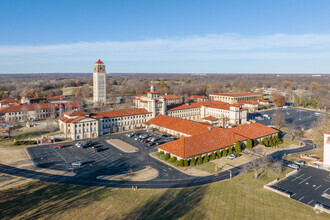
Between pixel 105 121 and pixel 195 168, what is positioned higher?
pixel 105 121

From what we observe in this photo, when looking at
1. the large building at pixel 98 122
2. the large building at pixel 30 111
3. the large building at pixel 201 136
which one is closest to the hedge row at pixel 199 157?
the large building at pixel 201 136

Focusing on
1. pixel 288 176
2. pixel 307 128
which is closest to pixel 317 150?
pixel 288 176

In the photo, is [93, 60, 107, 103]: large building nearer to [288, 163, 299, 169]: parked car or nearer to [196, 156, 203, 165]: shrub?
[196, 156, 203, 165]: shrub

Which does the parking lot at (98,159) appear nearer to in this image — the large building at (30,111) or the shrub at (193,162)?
the shrub at (193,162)

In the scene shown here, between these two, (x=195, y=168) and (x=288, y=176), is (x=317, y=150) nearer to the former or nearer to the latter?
(x=288, y=176)

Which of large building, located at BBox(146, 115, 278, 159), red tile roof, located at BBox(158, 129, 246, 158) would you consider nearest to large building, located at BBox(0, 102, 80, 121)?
large building, located at BBox(146, 115, 278, 159)

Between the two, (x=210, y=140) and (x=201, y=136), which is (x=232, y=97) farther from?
(x=201, y=136)

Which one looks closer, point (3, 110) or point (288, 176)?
point (288, 176)
